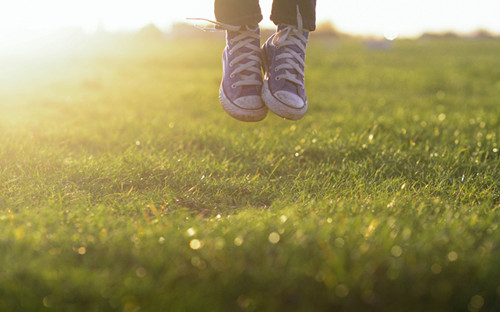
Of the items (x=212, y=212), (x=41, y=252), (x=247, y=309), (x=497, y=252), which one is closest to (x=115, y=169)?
(x=212, y=212)

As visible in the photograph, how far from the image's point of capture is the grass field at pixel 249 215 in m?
1.80

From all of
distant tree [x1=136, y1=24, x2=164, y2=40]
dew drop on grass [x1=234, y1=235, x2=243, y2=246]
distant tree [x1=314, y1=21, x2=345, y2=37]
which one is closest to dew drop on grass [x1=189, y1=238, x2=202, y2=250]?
dew drop on grass [x1=234, y1=235, x2=243, y2=246]

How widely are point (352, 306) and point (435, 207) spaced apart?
1.20 metres

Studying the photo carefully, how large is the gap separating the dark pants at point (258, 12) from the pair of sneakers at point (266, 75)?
6cm

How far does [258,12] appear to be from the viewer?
129 inches

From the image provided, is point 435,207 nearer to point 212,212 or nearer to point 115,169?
point 212,212

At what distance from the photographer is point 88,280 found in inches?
72.7

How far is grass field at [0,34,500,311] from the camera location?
1.80 meters

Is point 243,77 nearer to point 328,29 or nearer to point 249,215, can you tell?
point 249,215

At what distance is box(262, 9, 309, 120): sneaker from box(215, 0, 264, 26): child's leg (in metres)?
0.21

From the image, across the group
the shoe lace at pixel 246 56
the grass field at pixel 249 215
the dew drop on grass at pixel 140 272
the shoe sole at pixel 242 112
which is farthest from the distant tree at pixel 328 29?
A: the dew drop on grass at pixel 140 272

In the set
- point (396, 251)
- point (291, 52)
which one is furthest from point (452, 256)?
point (291, 52)

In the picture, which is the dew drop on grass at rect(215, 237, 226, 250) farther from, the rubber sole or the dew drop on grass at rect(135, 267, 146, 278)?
the rubber sole

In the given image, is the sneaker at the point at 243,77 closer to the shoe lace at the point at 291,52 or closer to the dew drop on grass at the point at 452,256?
the shoe lace at the point at 291,52
